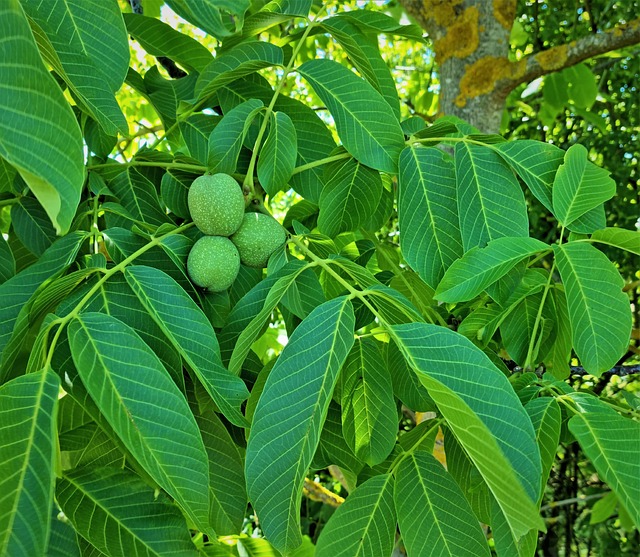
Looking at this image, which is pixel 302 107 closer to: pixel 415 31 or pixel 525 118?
pixel 415 31

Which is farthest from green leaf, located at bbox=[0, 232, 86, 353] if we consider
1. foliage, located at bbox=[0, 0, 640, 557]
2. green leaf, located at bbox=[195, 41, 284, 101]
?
green leaf, located at bbox=[195, 41, 284, 101]

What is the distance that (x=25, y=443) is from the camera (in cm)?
46

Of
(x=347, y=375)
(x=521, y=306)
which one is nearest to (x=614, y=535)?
(x=521, y=306)

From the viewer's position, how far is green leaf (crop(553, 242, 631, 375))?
68 centimetres

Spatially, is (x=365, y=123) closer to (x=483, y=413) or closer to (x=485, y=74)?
(x=483, y=413)

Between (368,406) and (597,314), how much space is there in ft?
0.81

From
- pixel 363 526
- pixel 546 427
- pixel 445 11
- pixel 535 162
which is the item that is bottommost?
pixel 363 526

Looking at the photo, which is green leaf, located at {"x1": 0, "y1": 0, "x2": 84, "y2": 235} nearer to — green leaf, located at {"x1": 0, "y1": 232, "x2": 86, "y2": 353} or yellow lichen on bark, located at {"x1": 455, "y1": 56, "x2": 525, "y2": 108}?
green leaf, located at {"x1": 0, "y1": 232, "x2": 86, "y2": 353}

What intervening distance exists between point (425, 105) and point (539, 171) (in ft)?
5.35

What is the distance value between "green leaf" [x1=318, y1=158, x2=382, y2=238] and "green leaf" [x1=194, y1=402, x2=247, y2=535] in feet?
0.90

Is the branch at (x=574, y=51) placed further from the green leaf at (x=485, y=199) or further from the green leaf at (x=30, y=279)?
the green leaf at (x=30, y=279)

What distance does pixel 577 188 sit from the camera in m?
0.75

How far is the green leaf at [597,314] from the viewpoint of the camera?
0.68 m

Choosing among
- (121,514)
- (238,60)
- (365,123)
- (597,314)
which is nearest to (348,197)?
(365,123)
